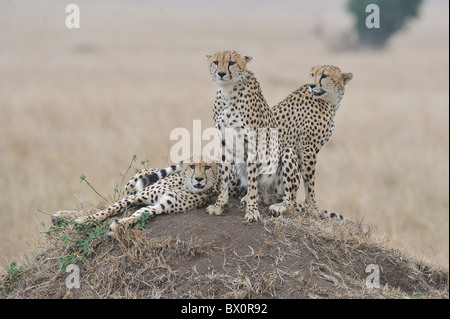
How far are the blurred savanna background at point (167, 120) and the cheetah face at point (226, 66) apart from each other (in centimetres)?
110

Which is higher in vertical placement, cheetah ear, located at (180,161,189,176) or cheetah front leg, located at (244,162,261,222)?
cheetah ear, located at (180,161,189,176)

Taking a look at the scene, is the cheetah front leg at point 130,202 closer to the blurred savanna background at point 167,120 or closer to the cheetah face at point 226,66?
→ the blurred savanna background at point 167,120

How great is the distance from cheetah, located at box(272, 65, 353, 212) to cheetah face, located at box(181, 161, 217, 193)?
0.84 metres

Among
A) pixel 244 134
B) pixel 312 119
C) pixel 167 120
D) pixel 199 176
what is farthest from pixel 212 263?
pixel 167 120

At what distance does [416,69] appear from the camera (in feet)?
74.8

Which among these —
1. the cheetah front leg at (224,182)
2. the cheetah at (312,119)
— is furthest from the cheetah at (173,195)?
the cheetah at (312,119)

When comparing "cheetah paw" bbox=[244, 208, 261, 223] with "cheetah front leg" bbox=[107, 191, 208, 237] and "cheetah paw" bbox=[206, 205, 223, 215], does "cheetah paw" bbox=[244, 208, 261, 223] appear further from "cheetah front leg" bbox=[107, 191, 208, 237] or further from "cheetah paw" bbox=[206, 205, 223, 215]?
"cheetah front leg" bbox=[107, 191, 208, 237]

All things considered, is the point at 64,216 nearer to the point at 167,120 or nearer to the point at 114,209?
the point at 114,209

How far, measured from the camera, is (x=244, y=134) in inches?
194

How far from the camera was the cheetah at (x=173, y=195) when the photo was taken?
4801mm

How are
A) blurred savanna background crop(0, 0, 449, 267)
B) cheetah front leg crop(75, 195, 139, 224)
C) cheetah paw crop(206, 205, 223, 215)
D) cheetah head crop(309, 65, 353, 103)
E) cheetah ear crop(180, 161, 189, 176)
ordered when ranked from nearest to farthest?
cheetah front leg crop(75, 195, 139, 224) → cheetah paw crop(206, 205, 223, 215) → cheetah ear crop(180, 161, 189, 176) → cheetah head crop(309, 65, 353, 103) → blurred savanna background crop(0, 0, 449, 267)

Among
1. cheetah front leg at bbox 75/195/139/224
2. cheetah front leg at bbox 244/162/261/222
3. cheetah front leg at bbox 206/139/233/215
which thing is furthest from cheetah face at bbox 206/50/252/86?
cheetah front leg at bbox 75/195/139/224

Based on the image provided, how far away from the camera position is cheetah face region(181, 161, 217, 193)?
490 cm

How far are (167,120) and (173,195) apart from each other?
8928 millimetres
